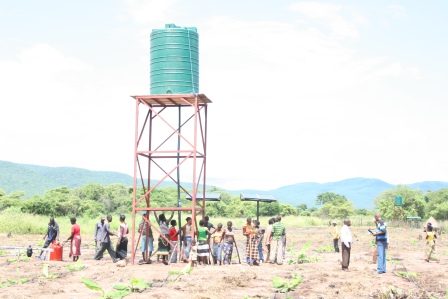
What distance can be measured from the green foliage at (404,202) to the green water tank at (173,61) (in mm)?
52257

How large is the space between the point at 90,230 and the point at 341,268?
2421 cm

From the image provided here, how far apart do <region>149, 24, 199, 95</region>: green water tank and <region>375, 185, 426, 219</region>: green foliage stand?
52.3 m

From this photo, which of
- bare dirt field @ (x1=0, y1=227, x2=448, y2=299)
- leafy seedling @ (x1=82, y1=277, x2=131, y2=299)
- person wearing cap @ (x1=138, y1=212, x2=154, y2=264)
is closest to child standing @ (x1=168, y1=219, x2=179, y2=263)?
bare dirt field @ (x1=0, y1=227, x2=448, y2=299)

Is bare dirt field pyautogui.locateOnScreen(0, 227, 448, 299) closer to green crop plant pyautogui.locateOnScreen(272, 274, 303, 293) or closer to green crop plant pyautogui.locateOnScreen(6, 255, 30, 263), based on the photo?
green crop plant pyautogui.locateOnScreen(272, 274, 303, 293)

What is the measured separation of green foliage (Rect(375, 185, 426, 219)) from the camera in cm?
6975

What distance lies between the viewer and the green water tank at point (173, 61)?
808 inches

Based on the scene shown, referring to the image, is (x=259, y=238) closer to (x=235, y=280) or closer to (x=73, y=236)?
(x=235, y=280)

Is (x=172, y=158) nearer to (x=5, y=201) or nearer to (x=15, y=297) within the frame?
(x=15, y=297)

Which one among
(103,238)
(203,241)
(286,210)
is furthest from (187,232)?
(286,210)

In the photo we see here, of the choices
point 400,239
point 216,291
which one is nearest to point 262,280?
point 216,291

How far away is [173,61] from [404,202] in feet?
186

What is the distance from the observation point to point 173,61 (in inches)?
816

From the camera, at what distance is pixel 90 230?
40.5 m

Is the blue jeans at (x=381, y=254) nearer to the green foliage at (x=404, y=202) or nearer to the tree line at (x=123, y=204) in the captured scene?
the tree line at (x=123, y=204)
